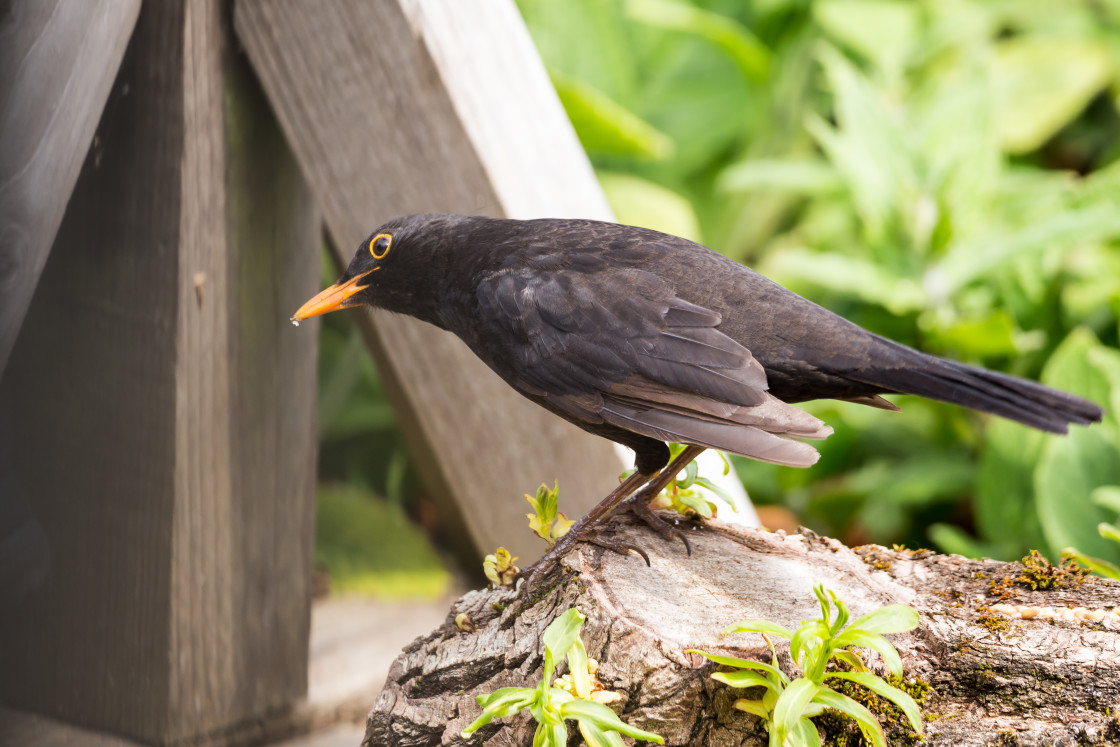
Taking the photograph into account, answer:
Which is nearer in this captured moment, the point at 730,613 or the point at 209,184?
the point at 730,613

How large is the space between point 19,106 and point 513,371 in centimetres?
100

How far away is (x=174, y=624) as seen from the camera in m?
2.22

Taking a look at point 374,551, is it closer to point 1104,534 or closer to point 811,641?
point 811,641

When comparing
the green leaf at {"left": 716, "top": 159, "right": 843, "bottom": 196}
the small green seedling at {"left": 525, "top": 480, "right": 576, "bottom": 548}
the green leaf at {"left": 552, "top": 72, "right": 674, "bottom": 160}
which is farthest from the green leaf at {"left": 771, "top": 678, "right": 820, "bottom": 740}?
the green leaf at {"left": 716, "top": 159, "right": 843, "bottom": 196}

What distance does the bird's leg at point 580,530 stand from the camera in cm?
185

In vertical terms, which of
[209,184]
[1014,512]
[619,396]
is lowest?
[1014,512]

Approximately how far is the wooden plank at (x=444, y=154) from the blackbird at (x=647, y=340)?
13.4 inches

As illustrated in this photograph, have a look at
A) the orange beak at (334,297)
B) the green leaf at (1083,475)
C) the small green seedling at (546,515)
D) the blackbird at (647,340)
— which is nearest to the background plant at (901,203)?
the green leaf at (1083,475)

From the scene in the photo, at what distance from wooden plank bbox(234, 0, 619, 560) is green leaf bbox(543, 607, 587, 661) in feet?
3.43

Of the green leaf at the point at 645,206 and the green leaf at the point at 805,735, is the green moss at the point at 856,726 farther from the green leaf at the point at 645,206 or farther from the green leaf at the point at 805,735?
the green leaf at the point at 645,206

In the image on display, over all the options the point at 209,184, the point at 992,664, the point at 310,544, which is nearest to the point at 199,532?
the point at 310,544

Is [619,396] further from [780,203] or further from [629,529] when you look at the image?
[780,203]

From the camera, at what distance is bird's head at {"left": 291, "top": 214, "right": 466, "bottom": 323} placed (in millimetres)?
1963

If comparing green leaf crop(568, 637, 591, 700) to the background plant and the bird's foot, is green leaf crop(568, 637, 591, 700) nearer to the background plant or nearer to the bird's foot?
the bird's foot
